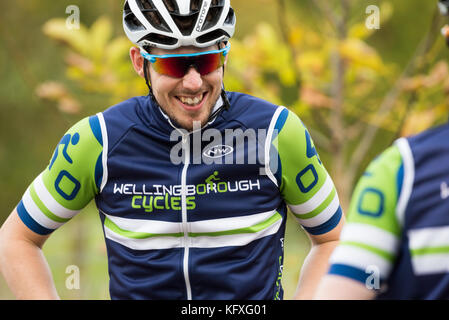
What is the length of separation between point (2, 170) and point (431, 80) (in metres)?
4.55

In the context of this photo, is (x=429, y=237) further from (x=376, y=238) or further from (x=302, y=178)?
(x=302, y=178)

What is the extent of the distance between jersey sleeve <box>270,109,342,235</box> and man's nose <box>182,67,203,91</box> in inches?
16.2

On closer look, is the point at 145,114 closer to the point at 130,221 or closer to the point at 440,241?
the point at 130,221

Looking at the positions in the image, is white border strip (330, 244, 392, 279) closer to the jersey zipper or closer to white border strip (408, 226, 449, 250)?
white border strip (408, 226, 449, 250)

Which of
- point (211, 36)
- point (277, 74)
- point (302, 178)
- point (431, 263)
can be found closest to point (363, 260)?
point (431, 263)

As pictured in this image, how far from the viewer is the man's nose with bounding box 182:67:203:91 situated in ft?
10.9

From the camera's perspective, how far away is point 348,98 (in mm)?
6062

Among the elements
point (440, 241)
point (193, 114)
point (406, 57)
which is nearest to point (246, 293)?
point (193, 114)

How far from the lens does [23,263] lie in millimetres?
3393

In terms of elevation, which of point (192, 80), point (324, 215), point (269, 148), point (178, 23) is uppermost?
point (178, 23)

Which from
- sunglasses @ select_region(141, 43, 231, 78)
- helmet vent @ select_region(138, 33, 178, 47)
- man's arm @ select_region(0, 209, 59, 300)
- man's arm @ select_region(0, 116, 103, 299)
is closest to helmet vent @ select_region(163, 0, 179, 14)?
helmet vent @ select_region(138, 33, 178, 47)

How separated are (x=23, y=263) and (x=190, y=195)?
0.84 meters

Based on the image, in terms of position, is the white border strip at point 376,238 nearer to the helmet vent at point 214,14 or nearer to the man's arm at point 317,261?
the man's arm at point 317,261

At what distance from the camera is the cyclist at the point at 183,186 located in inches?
130
